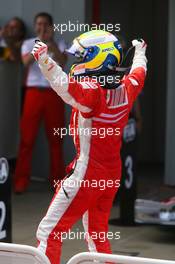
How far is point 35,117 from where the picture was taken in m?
9.87

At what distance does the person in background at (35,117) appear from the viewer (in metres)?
9.81

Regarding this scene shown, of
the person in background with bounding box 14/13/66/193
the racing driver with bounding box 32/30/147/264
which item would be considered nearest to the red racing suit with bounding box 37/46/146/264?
the racing driver with bounding box 32/30/147/264

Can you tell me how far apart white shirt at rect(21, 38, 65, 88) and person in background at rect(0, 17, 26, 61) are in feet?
1.37

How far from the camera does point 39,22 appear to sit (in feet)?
31.5

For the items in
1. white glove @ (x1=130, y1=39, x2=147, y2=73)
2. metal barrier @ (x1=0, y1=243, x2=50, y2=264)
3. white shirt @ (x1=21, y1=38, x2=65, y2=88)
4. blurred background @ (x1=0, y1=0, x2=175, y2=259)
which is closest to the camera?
metal barrier @ (x1=0, y1=243, x2=50, y2=264)

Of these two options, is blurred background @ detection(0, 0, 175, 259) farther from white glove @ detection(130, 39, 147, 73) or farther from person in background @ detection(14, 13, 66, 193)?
white glove @ detection(130, 39, 147, 73)

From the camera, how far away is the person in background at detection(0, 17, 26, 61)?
10.3 metres

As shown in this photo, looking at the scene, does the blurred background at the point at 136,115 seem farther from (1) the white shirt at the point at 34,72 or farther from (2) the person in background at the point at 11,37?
(1) the white shirt at the point at 34,72

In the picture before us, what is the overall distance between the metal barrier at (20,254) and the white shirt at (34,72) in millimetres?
5306

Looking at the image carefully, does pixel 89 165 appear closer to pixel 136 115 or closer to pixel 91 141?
pixel 91 141

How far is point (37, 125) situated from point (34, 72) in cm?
61

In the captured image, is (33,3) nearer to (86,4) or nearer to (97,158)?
(86,4)

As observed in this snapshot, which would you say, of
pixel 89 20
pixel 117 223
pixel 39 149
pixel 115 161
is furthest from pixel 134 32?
pixel 115 161

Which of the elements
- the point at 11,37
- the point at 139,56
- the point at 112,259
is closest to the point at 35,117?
the point at 11,37
